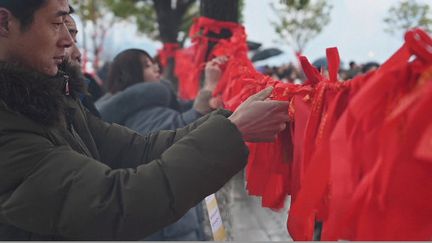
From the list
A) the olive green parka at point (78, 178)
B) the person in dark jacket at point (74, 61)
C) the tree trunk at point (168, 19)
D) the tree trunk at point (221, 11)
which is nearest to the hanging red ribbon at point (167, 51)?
the tree trunk at point (168, 19)

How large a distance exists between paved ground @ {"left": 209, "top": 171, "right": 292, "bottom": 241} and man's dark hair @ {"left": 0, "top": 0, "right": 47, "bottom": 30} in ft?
8.41

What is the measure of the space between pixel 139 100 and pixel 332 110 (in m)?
2.13

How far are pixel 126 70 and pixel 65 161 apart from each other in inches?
97.2

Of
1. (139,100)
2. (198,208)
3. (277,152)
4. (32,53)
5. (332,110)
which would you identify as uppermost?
(32,53)

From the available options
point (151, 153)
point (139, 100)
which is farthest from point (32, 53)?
point (139, 100)

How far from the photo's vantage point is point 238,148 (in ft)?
4.44

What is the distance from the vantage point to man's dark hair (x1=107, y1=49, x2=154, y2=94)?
143 inches

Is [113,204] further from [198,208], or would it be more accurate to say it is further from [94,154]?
[198,208]

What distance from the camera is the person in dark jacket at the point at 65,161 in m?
1.23

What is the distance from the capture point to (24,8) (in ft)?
4.55

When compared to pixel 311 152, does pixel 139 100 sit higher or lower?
lower

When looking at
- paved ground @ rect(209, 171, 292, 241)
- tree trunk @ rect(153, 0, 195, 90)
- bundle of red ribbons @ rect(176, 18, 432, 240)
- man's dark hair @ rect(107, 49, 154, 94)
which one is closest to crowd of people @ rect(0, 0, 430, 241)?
bundle of red ribbons @ rect(176, 18, 432, 240)

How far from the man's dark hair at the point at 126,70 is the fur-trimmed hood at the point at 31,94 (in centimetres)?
221

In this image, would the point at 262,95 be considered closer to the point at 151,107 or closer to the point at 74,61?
the point at 74,61
